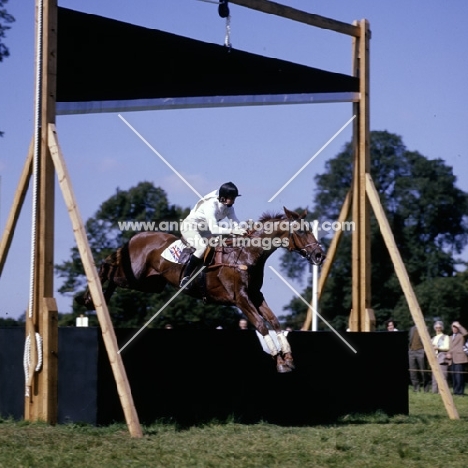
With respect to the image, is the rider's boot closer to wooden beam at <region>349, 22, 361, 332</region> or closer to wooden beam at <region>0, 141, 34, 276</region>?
Result: wooden beam at <region>0, 141, 34, 276</region>

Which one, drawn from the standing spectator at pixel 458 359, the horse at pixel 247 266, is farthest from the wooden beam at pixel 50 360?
the standing spectator at pixel 458 359

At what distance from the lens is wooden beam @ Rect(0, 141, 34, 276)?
10.2m

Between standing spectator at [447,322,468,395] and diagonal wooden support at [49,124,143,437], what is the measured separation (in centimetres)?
1023

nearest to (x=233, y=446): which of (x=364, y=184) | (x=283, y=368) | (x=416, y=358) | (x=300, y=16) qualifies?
(x=283, y=368)

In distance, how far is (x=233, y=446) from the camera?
836 cm

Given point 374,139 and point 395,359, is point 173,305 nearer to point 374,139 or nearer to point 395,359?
point 374,139

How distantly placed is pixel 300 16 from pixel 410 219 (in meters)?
26.0

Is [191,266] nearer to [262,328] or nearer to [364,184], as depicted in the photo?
[262,328]

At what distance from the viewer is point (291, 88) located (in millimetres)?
12039

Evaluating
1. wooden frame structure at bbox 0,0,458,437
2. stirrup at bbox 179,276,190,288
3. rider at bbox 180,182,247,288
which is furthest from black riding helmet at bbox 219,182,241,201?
wooden frame structure at bbox 0,0,458,437

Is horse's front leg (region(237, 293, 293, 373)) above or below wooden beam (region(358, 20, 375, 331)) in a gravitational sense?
below

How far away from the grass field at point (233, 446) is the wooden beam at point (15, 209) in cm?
180

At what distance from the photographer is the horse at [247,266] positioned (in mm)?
10305

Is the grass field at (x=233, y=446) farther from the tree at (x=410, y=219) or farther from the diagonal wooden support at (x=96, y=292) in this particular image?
the tree at (x=410, y=219)
